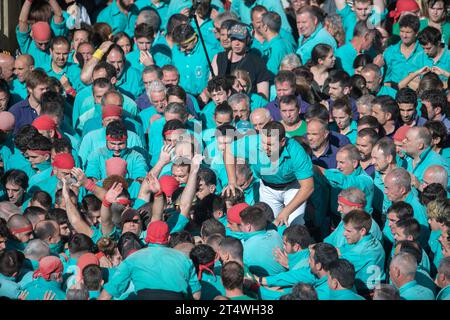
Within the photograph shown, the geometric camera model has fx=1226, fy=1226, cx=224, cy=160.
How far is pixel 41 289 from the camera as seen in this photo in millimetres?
10031

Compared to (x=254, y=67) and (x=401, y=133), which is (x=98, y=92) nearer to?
(x=254, y=67)

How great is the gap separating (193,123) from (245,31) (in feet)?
5.17

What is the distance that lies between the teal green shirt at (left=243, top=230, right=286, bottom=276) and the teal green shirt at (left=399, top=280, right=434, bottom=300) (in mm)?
1159

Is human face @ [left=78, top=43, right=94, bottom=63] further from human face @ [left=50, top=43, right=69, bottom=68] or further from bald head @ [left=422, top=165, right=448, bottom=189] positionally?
bald head @ [left=422, top=165, right=448, bottom=189]

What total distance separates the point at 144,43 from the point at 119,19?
5.00ft

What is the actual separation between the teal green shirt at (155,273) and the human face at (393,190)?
103 inches

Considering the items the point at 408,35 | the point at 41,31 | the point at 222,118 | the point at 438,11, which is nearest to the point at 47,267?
the point at 222,118

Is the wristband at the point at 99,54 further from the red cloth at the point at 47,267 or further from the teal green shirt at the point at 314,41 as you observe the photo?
the red cloth at the point at 47,267

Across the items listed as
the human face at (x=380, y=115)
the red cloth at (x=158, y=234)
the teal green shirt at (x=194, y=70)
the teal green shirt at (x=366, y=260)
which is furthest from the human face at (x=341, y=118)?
the red cloth at (x=158, y=234)

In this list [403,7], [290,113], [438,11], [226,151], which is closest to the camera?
[226,151]

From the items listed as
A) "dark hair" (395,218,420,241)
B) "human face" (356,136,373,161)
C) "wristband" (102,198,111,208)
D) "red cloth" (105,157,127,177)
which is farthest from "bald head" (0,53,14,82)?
"dark hair" (395,218,420,241)

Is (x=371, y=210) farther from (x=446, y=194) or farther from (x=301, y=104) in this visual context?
(x=301, y=104)

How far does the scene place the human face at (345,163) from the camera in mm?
12039

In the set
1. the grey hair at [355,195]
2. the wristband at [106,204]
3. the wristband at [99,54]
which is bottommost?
the grey hair at [355,195]
